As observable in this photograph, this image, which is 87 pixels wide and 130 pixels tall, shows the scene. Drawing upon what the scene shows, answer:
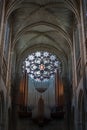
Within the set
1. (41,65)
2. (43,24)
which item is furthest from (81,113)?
(41,65)

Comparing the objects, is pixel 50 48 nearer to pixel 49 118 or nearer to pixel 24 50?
pixel 24 50

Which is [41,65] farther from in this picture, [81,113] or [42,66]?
[81,113]

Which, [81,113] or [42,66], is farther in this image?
[42,66]

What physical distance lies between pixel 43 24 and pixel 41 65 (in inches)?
202

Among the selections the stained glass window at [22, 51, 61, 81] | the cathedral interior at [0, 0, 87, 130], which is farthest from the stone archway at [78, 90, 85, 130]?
the stained glass window at [22, 51, 61, 81]

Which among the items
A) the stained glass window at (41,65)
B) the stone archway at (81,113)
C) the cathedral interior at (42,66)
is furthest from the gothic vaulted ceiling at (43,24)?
the stone archway at (81,113)

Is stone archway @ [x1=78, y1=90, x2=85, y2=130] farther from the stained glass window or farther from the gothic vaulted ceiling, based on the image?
the stained glass window

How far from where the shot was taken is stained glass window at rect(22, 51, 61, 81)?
1138 inches

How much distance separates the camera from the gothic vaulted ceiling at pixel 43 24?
2319cm

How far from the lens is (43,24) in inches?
1026

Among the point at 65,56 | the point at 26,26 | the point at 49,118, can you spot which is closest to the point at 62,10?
the point at 26,26

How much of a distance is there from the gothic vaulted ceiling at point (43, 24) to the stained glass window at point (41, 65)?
24.7 inches

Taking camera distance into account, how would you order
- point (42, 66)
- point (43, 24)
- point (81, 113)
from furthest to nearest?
point (42, 66)
point (43, 24)
point (81, 113)

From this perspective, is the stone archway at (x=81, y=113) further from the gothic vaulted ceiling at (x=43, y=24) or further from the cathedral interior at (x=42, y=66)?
the gothic vaulted ceiling at (x=43, y=24)
